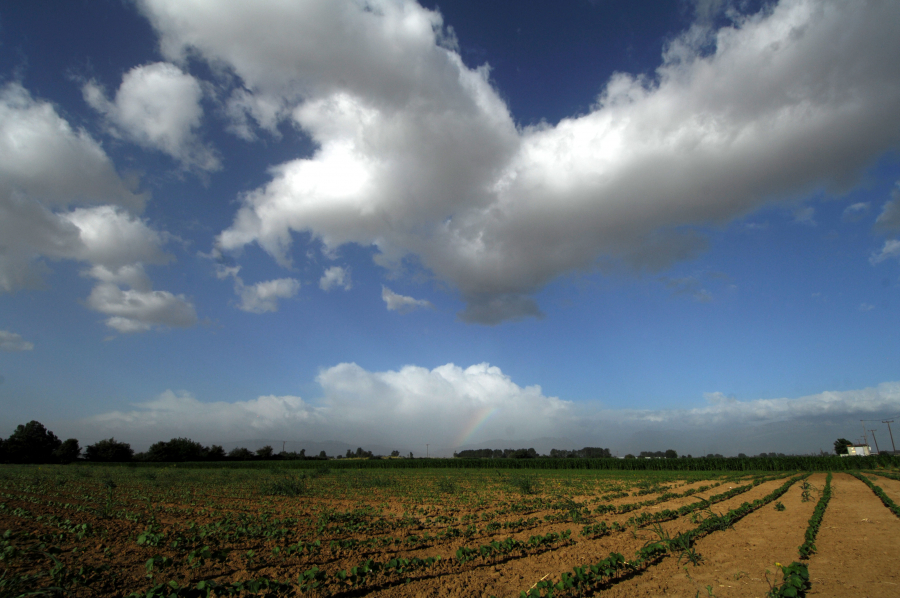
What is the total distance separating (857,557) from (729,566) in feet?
12.4

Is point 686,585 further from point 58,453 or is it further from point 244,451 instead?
point 58,453

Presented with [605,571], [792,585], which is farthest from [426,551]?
[792,585]

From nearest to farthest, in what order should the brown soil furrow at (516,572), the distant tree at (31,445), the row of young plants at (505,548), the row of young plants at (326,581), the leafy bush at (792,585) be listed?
1. the leafy bush at (792,585)
2. the row of young plants at (326,581)
3. the brown soil furrow at (516,572)
4. the row of young plants at (505,548)
5. the distant tree at (31,445)

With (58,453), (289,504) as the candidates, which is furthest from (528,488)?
(58,453)

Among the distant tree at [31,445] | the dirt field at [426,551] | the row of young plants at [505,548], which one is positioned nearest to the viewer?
the dirt field at [426,551]

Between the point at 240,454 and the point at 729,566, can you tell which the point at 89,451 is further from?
the point at 729,566

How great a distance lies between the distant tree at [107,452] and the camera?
320 feet

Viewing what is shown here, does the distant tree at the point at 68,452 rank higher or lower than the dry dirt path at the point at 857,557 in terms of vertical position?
lower

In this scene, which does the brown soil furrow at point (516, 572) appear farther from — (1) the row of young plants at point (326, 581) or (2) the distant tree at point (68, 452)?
(2) the distant tree at point (68, 452)

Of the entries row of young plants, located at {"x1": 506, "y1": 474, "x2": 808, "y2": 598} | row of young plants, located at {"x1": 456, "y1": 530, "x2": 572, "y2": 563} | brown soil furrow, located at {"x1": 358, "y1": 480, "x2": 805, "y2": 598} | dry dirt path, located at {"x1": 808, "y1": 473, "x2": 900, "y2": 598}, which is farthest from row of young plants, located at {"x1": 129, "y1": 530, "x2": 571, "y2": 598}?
dry dirt path, located at {"x1": 808, "y1": 473, "x2": 900, "y2": 598}

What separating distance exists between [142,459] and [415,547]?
122795mm

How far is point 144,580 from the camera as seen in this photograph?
7738mm

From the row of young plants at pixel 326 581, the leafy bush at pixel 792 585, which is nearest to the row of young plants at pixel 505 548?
the row of young plants at pixel 326 581

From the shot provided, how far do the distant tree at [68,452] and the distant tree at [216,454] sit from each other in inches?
1099
